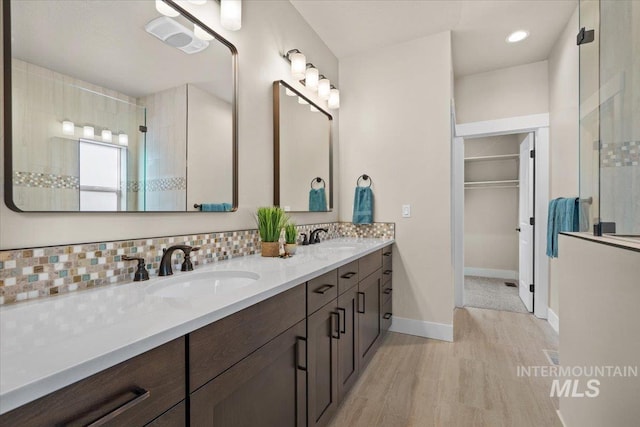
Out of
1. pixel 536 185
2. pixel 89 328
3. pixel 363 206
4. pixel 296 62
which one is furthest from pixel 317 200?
pixel 536 185

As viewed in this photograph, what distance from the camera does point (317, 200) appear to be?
2.50 meters

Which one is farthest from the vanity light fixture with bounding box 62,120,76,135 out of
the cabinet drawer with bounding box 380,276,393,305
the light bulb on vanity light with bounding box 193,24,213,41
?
the cabinet drawer with bounding box 380,276,393,305

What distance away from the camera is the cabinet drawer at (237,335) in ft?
2.33

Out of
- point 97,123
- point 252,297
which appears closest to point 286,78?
point 97,123

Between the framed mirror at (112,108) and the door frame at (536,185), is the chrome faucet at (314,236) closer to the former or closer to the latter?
the framed mirror at (112,108)

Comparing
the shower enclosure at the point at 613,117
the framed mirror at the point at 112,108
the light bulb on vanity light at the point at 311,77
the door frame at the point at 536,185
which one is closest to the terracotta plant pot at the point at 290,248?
the framed mirror at the point at 112,108

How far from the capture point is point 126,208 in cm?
108

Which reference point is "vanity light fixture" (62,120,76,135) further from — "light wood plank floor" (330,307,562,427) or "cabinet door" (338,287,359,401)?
"light wood plank floor" (330,307,562,427)

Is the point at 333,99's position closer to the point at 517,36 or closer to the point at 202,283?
the point at 517,36

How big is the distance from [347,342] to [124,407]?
128 centimetres

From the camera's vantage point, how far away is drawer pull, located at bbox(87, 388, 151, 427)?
50cm

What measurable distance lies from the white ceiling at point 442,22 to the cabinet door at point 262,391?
230cm

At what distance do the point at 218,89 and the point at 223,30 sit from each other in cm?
33

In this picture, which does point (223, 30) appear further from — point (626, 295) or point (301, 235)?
point (626, 295)
